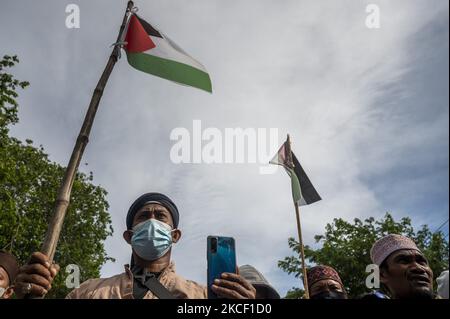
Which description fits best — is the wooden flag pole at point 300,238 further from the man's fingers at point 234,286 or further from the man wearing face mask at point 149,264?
the man's fingers at point 234,286

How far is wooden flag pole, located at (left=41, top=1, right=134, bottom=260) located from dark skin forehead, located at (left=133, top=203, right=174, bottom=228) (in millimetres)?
1491

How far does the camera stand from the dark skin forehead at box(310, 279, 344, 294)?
15.1 feet

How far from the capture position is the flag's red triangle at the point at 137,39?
3.76 meters

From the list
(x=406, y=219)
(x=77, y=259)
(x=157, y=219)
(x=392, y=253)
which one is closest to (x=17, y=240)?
(x=77, y=259)

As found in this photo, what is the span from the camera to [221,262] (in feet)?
7.00

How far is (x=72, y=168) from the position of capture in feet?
7.41

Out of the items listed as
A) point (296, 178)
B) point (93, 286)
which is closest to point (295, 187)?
point (296, 178)

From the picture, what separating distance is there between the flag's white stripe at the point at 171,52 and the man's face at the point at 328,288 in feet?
9.19

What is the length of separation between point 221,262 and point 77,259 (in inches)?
718

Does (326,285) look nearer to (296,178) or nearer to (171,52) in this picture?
(171,52)

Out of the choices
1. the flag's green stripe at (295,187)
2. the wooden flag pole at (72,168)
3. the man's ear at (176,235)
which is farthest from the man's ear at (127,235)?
the flag's green stripe at (295,187)
